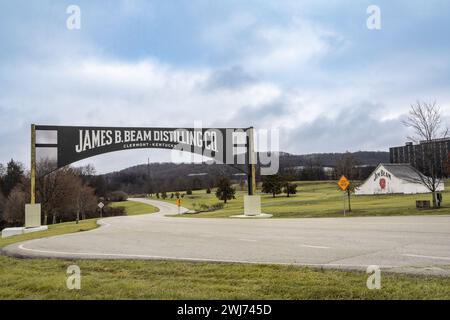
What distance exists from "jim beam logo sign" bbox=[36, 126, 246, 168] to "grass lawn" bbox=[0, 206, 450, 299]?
17.5 m

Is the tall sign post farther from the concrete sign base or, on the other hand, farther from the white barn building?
the white barn building

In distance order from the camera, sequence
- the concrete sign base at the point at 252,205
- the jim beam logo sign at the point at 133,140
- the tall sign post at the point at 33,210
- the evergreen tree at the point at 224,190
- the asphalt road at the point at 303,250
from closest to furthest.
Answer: the asphalt road at the point at 303,250 < the tall sign post at the point at 33,210 < the jim beam logo sign at the point at 133,140 < the concrete sign base at the point at 252,205 < the evergreen tree at the point at 224,190

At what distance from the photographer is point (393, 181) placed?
62.8 m

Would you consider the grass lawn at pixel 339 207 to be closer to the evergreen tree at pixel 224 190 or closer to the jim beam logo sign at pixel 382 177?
the jim beam logo sign at pixel 382 177

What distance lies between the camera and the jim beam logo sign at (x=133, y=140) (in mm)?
25266

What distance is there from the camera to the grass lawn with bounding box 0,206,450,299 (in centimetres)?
598

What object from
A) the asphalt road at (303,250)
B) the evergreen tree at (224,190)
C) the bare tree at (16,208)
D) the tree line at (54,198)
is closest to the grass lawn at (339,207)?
the evergreen tree at (224,190)

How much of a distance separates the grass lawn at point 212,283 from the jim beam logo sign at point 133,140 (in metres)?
17.5

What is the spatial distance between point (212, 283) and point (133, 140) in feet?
67.9

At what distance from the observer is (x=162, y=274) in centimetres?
794

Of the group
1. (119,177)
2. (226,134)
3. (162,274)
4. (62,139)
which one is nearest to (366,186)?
(226,134)

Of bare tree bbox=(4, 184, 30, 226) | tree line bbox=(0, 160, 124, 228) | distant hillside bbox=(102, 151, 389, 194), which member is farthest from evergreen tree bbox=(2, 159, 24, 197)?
distant hillside bbox=(102, 151, 389, 194)
